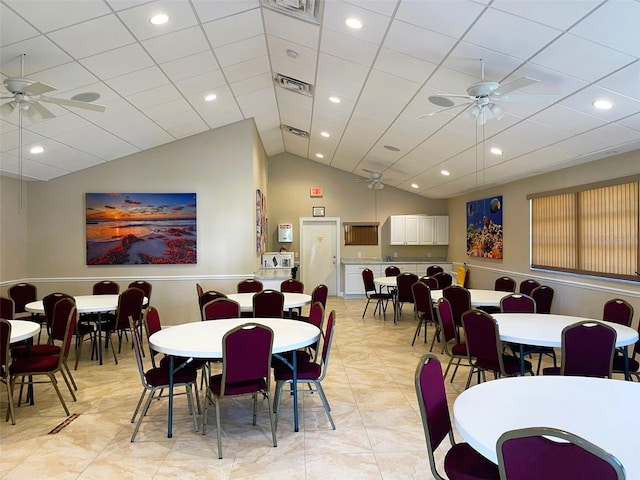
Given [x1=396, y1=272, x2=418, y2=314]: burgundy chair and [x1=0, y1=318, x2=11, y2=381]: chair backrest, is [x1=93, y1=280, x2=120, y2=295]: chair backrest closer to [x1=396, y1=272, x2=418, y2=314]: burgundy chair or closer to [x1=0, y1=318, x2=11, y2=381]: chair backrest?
[x1=0, y1=318, x2=11, y2=381]: chair backrest

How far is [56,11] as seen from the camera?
3.33 m

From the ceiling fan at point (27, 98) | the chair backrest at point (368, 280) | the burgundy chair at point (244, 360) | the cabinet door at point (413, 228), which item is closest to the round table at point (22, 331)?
the burgundy chair at point (244, 360)

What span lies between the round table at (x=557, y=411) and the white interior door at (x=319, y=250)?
8899 mm

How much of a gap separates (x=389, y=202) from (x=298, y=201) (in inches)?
96.1

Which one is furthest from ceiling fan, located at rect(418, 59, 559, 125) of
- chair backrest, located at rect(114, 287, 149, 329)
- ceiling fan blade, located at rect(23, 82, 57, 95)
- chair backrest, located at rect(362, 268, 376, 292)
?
chair backrest, located at rect(362, 268, 376, 292)

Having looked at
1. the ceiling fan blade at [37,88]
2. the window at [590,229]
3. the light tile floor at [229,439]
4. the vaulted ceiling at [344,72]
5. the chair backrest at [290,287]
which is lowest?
the light tile floor at [229,439]

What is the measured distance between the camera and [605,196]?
18.0ft

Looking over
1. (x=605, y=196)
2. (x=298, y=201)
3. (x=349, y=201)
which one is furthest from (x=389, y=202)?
(x=605, y=196)

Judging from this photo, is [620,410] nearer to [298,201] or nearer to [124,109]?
[124,109]

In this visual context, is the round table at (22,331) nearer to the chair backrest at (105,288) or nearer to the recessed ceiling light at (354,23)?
the chair backrest at (105,288)

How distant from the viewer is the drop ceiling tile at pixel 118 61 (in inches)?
164

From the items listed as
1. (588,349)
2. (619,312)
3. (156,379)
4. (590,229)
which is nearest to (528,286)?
(590,229)

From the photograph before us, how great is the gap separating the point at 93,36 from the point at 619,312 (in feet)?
18.3

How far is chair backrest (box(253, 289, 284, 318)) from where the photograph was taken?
488 cm
